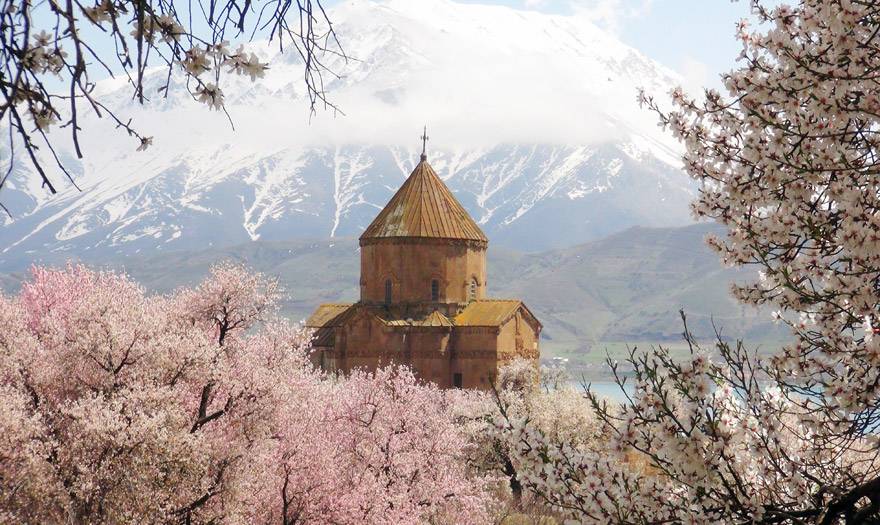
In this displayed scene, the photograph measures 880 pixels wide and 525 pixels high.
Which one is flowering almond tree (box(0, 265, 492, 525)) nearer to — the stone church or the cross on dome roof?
the stone church

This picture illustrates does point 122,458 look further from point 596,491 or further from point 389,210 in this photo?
point 389,210

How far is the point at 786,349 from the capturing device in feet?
31.7

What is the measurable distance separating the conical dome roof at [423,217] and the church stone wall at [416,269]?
56 cm

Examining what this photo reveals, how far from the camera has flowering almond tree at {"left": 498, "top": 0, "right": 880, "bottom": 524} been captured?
8.68m

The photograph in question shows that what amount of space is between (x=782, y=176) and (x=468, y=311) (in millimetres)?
55667

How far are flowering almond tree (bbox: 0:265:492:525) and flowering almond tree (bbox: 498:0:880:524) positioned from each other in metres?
12.5

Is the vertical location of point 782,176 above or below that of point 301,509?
above

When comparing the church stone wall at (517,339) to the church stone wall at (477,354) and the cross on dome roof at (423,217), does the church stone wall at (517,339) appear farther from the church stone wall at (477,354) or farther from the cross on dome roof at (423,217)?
the cross on dome roof at (423,217)

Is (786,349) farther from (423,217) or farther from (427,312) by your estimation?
(423,217)

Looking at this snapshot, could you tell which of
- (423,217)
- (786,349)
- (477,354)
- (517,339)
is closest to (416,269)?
(423,217)

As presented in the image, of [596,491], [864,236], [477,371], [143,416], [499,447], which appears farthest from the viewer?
[477,371]

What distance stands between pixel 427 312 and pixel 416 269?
2.44 metres

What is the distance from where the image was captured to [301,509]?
89.7 feet

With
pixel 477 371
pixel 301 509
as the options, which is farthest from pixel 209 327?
pixel 477 371
